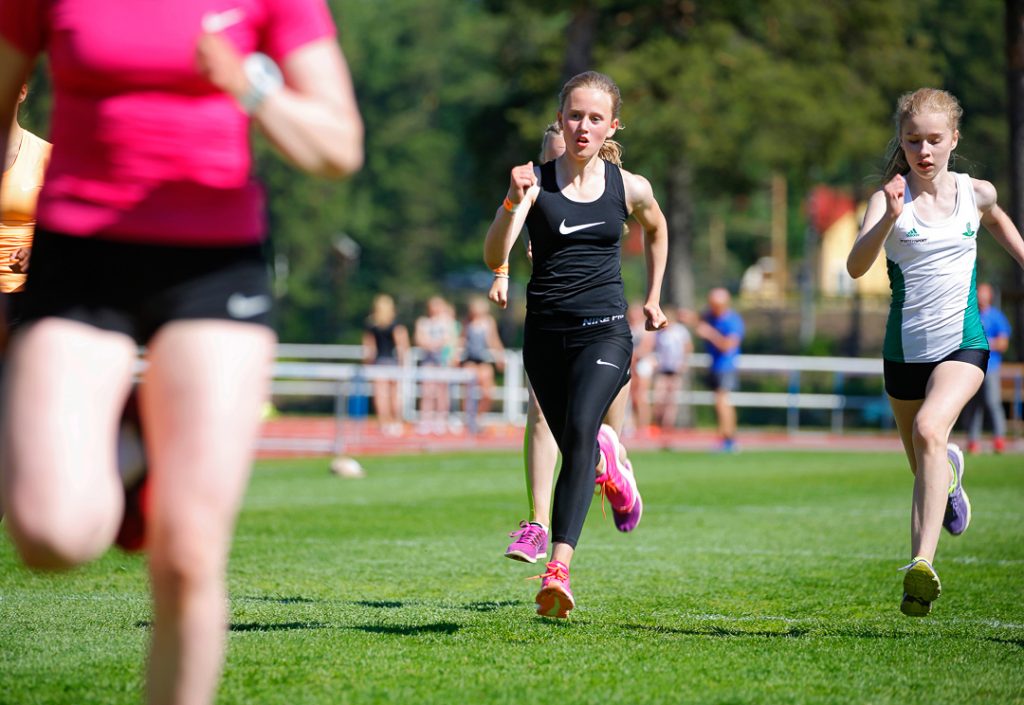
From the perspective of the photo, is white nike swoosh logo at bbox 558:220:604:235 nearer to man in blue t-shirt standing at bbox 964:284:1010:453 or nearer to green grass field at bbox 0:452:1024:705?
green grass field at bbox 0:452:1024:705

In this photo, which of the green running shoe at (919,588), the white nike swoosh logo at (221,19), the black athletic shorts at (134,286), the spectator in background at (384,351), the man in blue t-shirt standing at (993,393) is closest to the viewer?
the black athletic shorts at (134,286)

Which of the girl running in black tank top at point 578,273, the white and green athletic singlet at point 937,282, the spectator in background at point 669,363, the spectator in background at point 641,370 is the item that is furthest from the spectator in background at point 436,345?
the white and green athletic singlet at point 937,282

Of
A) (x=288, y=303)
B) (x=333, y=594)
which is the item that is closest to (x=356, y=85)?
(x=288, y=303)

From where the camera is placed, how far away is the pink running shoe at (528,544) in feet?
21.9

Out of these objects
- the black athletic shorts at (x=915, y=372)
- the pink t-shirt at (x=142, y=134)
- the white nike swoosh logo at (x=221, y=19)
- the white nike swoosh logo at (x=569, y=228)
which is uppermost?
the white nike swoosh logo at (x=221, y=19)

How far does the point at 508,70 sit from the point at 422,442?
21569 millimetres

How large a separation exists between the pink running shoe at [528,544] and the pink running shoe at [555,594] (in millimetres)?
349

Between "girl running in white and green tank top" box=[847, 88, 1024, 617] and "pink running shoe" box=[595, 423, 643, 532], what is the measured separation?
1365mm

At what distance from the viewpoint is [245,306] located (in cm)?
363

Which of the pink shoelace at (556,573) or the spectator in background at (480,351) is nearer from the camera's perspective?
the pink shoelace at (556,573)

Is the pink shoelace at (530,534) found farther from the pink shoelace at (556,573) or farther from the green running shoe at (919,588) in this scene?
the green running shoe at (919,588)

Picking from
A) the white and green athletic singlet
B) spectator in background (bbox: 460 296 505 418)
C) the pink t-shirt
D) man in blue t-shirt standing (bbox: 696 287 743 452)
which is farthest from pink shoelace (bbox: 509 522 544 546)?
spectator in background (bbox: 460 296 505 418)

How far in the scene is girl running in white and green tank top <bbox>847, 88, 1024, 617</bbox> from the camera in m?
6.77

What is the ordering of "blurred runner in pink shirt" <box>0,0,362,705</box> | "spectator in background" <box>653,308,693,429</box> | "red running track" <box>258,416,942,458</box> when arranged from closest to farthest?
"blurred runner in pink shirt" <box>0,0,362,705</box> → "red running track" <box>258,416,942,458</box> → "spectator in background" <box>653,308,693,429</box>
